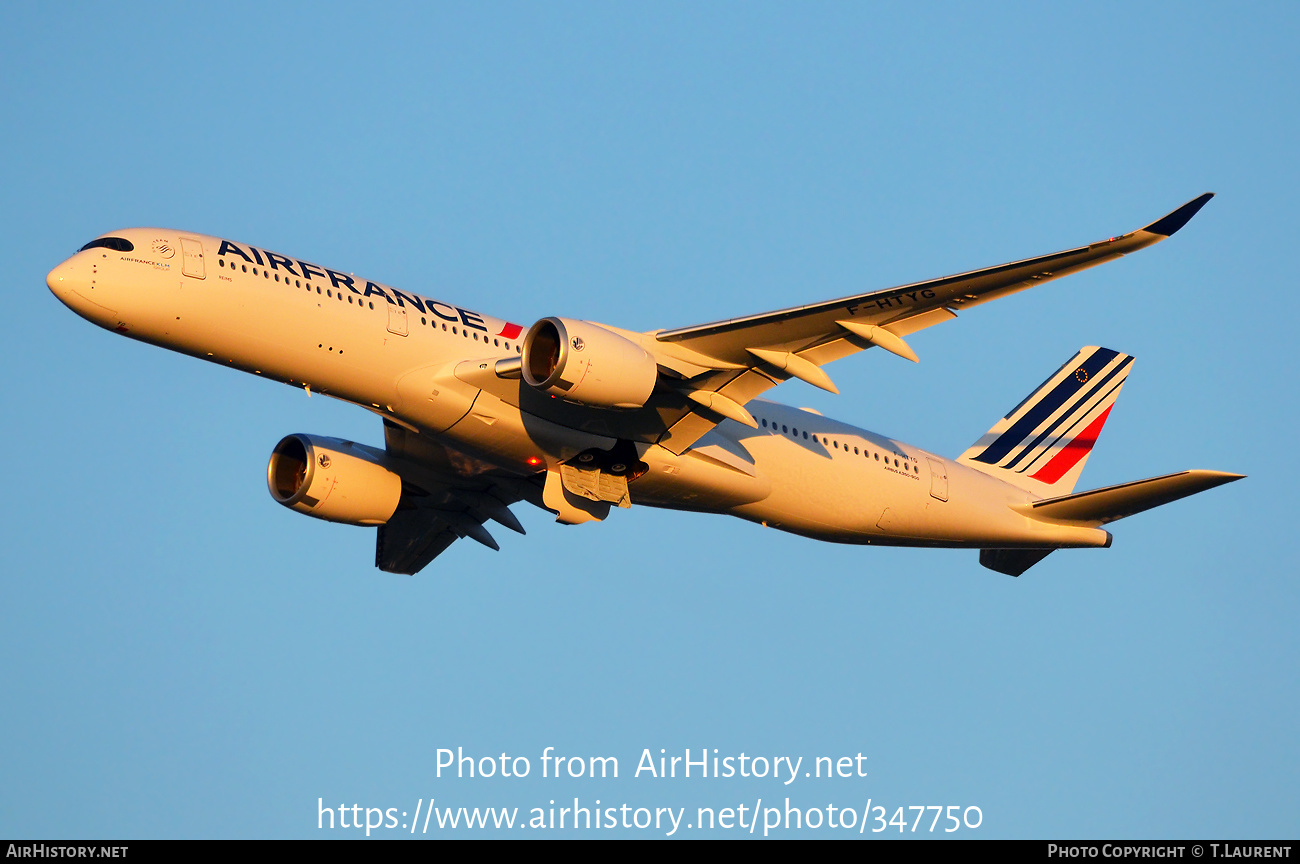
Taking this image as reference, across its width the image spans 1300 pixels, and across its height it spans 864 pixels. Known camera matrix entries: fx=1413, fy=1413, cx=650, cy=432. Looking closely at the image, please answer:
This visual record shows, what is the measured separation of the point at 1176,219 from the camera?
2366 centimetres

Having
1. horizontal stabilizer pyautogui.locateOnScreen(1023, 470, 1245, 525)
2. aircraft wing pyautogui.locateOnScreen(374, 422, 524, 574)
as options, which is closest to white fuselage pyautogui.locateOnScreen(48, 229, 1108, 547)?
aircraft wing pyautogui.locateOnScreen(374, 422, 524, 574)

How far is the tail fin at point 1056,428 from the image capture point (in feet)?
128

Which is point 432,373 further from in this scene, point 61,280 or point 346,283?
point 61,280

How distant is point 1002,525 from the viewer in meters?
36.3

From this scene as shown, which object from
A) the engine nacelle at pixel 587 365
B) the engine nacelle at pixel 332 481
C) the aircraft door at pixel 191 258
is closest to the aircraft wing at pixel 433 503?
the engine nacelle at pixel 332 481

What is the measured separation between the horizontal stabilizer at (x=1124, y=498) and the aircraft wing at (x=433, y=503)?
13.8 metres

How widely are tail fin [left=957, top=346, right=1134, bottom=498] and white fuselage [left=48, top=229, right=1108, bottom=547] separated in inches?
198

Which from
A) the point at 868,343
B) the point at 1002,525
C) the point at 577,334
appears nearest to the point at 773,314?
the point at 868,343

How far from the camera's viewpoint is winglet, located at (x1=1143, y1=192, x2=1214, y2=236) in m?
23.1

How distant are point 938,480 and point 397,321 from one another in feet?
47.7

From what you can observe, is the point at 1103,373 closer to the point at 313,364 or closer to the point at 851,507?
the point at 851,507

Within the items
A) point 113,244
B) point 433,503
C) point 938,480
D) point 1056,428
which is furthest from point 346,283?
point 1056,428

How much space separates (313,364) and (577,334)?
17.9ft

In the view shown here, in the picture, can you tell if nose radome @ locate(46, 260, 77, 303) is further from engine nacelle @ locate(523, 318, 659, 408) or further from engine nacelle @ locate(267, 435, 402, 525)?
engine nacelle @ locate(523, 318, 659, 408)
